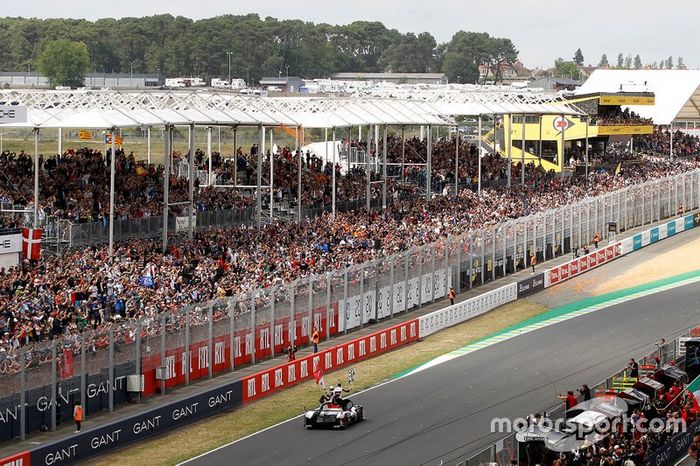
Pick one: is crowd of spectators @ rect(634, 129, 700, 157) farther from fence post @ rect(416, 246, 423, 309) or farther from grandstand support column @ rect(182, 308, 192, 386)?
grandstand support column @ rect(182, 308, 192, 386)

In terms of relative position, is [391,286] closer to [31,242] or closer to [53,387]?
[31,242]

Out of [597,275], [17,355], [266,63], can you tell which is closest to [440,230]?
[597,275]

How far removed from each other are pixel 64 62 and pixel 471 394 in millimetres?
85197

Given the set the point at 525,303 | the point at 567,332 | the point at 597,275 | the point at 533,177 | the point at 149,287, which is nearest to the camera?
the point at 149,287

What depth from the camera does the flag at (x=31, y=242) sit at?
4200 cm

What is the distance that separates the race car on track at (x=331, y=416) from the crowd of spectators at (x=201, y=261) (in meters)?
5.48

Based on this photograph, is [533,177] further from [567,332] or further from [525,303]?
[567,332]

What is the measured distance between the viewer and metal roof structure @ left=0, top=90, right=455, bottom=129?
159 feet

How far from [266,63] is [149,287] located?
135983mm

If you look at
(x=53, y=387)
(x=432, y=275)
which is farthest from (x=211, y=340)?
(x=432, y=275)

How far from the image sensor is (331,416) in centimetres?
3453

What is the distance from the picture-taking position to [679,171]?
269ft

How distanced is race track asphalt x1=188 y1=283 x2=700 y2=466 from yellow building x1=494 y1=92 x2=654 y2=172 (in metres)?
38.0

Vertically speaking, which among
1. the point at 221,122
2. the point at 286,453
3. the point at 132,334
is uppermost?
the point at 221,122
